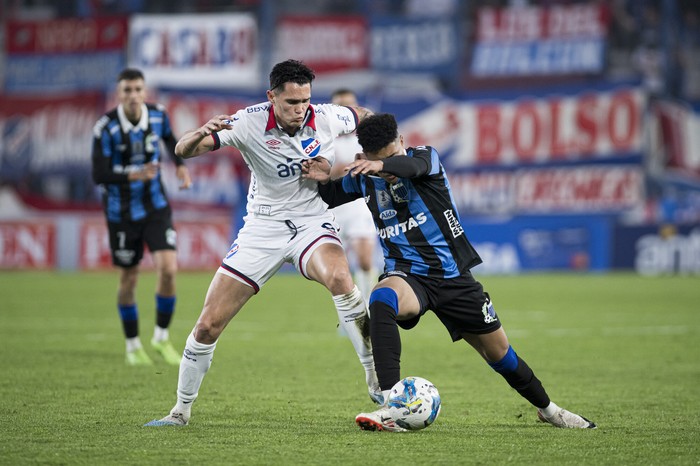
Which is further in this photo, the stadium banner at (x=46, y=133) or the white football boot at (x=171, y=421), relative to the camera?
the stadium banner at (x=46, y=133)

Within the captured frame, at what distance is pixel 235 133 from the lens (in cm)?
662

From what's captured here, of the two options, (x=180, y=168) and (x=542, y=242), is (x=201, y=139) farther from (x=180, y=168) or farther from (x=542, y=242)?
(x=542, y=242)

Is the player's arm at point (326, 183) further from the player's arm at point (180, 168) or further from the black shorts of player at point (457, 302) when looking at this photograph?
the player's arm at point (180, 168)

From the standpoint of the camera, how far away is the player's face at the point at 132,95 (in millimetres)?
9656

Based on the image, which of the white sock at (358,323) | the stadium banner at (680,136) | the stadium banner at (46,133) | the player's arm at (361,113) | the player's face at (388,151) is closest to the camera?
the player's face at (388,151)

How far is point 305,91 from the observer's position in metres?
6.54

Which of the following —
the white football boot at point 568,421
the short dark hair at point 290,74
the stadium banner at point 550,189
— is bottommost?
the stadium banner at point 550,189

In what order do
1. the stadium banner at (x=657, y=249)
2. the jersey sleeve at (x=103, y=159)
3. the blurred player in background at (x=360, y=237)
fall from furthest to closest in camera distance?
the stadium banner at (x=657, y=249) < the blurred player in background at (x=360, y=237) < the jersey sleeve at (x=103, y=159)

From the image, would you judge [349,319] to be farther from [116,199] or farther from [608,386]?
[116,199]

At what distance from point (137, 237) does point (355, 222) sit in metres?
2.90

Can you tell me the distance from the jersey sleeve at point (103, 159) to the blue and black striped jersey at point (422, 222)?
155 inches

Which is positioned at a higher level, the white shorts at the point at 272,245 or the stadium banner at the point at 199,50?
the stadium banner at the point at 199,50

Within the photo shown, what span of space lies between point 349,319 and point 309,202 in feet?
2.63

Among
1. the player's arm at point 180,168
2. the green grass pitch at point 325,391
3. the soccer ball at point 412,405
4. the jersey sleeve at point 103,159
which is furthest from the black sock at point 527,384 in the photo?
the jersey sleeve at point 103,159
